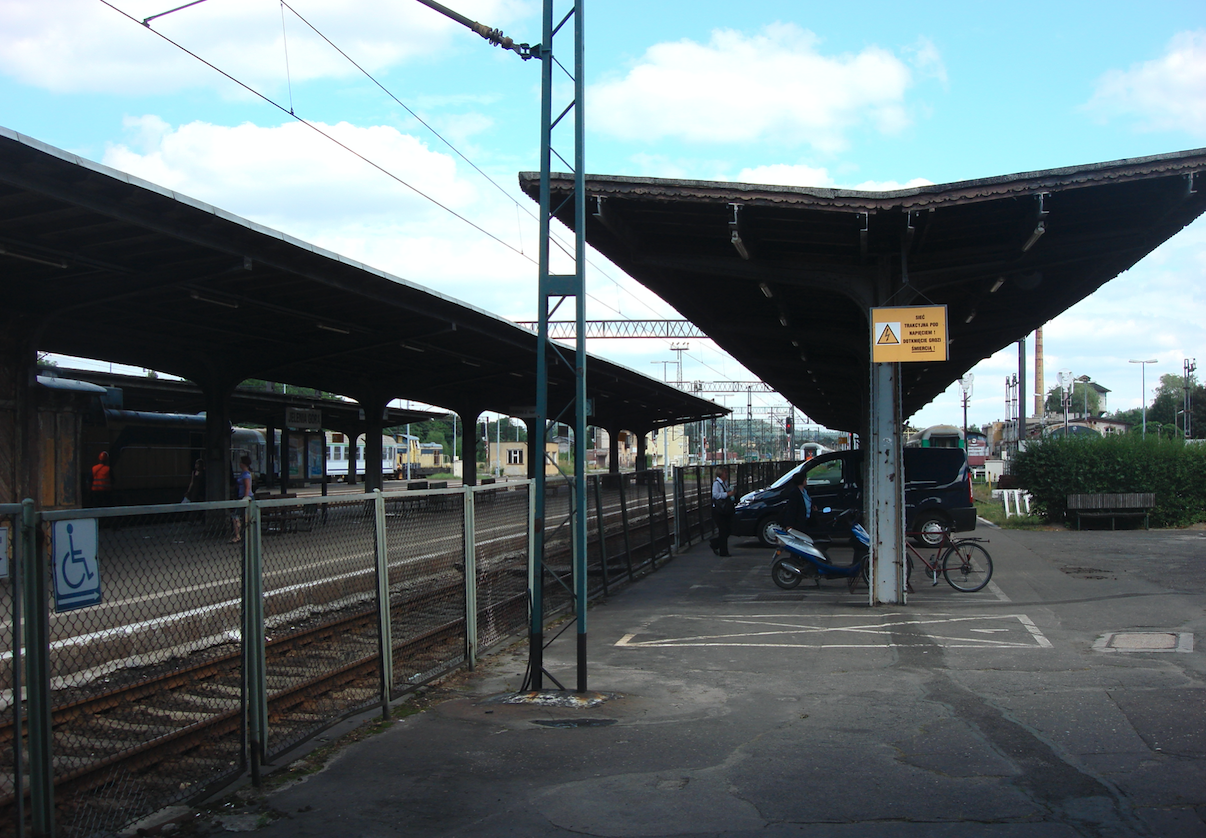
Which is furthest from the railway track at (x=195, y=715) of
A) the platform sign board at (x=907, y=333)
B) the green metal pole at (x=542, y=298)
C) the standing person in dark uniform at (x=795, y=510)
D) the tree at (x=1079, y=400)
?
the tree at (x=1079, y=400)

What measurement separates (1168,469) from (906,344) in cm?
1603

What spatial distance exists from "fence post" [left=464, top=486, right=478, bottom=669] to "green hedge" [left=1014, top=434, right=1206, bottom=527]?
65.0 feet

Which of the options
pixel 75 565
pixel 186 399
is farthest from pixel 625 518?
pixel 186 399

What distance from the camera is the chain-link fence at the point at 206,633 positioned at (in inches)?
177

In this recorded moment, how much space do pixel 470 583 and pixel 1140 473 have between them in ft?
68.3

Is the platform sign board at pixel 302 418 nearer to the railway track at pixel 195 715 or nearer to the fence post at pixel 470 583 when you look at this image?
the fence post at pixel 470 583

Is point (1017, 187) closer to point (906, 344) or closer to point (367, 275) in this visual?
point (906, 344)

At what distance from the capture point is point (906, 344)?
12078 mm

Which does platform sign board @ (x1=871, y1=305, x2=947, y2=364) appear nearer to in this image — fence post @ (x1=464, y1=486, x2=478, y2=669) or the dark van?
fence post @ (x1=464, y1=486, x2=478, y2=669)

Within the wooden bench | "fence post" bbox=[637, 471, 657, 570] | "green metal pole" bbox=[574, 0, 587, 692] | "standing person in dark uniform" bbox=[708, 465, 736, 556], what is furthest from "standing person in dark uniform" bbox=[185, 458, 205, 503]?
the wooden bench

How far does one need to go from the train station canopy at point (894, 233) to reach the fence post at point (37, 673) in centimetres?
727

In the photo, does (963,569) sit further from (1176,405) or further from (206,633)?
(1176,405)

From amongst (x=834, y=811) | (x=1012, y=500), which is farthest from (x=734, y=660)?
(x=1012, y=500)

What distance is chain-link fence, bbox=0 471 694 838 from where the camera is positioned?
14.8ft
